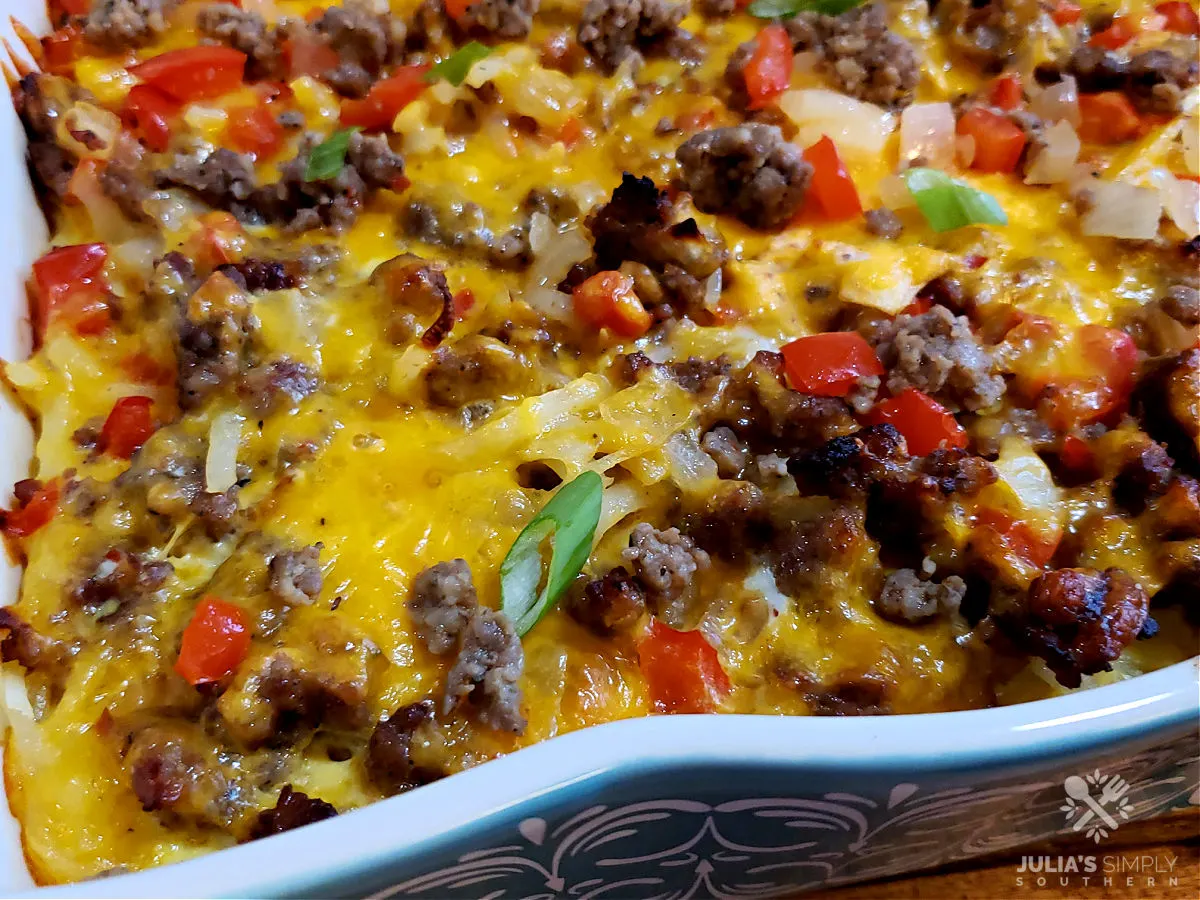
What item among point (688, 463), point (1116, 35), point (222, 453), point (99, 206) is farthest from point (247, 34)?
point (1116, 35)

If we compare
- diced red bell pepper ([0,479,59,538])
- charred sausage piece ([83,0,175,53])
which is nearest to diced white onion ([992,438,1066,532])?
diced red bell pepper ([0,479,59,538])

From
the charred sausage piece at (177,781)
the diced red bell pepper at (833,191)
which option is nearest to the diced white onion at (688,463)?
the diced red bell pepper at (833,191)

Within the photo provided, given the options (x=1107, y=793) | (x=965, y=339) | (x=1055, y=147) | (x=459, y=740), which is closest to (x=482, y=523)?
(x=459, y=740)

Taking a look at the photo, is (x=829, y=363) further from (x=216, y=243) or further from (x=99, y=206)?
(x=99, y=206)

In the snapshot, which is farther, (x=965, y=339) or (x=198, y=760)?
(x=965, y=339)

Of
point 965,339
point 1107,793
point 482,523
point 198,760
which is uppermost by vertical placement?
point 965,339

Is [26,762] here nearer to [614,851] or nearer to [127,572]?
[127,572]
